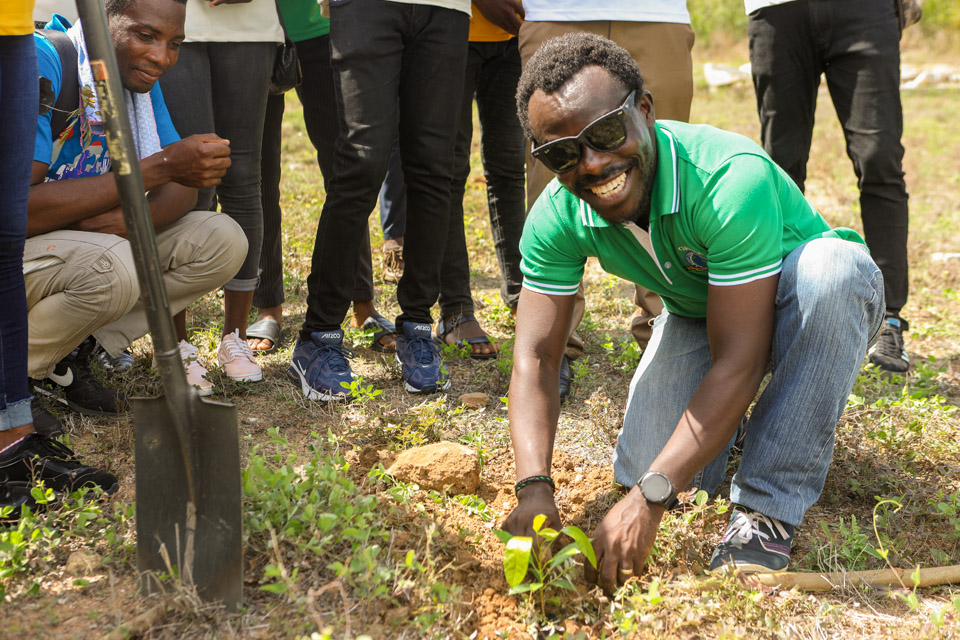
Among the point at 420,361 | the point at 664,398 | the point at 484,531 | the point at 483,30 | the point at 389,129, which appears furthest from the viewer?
the point at 483,30

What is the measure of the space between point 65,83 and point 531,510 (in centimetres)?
195

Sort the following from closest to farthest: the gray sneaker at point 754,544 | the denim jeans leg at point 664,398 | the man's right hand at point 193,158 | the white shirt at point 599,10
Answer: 1. the gray sneaker at point 754,544
2. the denim jeans leg at point 664,398
3. the man's right hand at point 193,158
4. the white shirt at point 599,10

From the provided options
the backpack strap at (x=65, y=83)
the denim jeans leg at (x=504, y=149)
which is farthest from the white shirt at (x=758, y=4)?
the backpack strap at (x=65, y=83)

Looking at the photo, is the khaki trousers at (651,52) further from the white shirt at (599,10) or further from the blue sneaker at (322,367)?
the blue sneaker at (322,367)

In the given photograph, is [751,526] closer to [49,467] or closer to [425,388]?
[425,388]

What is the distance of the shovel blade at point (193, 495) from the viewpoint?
1854 millimetres

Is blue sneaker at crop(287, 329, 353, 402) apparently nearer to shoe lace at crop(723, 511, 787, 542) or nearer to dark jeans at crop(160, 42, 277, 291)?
dark jeans at crop(160, 42, 277, 291)

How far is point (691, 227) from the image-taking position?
2170 mm

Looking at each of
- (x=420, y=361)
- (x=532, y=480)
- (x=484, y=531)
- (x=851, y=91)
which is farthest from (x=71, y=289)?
(x=851, y=91)

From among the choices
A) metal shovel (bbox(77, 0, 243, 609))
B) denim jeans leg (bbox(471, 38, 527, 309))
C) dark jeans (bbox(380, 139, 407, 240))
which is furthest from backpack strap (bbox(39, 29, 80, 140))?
dark jeans (bbox(380, 139, 407, 240))

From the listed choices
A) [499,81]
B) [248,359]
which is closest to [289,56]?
[499,81]

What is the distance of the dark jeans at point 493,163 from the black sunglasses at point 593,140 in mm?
1640

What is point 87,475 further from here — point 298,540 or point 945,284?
point 945,284

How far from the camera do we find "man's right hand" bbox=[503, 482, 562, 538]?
2.00 metres
